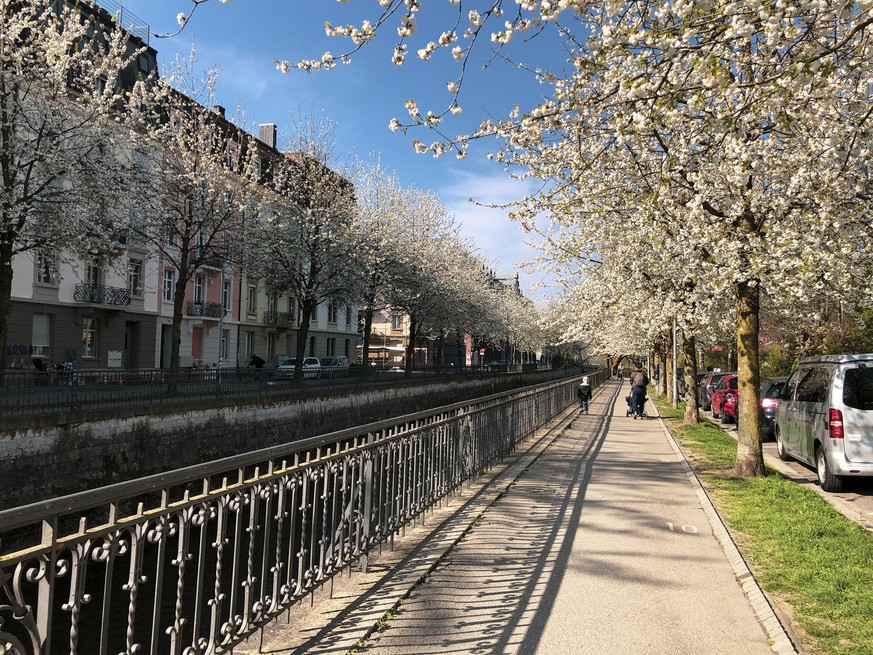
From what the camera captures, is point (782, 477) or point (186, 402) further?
point (186, 402)

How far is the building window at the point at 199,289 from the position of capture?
38656mm

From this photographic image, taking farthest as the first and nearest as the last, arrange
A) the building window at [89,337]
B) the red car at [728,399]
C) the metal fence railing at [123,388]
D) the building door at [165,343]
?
the building door at [165,343] → the building window at [89,337] → the red car at [728,399] → the metal fence railing at [123,388]

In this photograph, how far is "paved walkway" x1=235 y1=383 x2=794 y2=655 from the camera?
379 cm

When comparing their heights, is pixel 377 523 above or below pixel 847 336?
below

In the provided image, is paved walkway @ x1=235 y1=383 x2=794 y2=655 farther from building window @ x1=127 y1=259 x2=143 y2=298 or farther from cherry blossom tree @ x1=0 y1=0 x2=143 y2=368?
building window @ x1=127 y1=259 x2=143 y2=298

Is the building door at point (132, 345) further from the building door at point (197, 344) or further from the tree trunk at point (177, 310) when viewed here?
the tree trunk at point (177, 310)

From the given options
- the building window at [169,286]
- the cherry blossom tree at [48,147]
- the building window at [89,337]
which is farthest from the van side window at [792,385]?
the building window at [169,286]

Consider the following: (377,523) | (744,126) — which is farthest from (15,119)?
(744,126)

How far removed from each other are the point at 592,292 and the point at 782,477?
11.4m

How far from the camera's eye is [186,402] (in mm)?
15391

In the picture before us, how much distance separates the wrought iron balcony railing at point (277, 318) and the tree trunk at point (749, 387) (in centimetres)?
3859

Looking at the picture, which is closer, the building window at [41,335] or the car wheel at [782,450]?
the car wheel at [782,450]

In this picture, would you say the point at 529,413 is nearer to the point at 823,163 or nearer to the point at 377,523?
the point at 823,163

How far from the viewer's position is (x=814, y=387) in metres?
9.65
